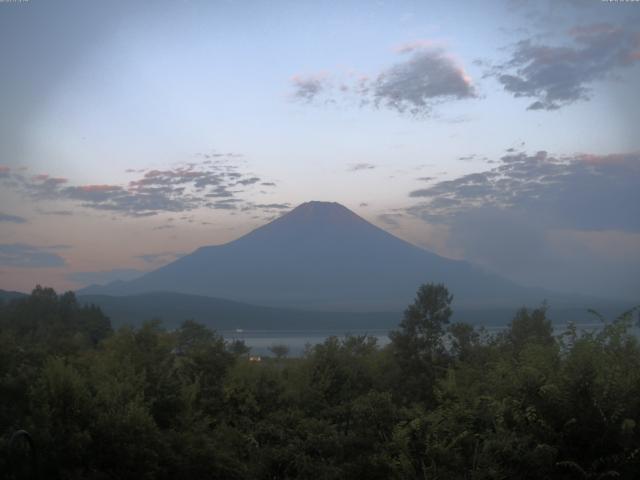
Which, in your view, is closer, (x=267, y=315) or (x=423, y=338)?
(x=423, y=338)

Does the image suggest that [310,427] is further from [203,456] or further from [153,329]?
[153,329]

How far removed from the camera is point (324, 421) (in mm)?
11125

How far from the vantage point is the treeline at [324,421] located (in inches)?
253

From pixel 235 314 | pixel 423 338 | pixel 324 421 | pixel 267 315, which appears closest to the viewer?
pixel 324 421

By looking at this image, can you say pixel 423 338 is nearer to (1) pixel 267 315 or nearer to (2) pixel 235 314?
(2) pixel 235 314

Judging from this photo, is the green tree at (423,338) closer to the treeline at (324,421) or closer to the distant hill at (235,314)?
the treeline at (324,421)

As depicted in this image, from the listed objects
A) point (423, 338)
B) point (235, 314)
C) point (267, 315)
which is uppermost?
point (423, 338)

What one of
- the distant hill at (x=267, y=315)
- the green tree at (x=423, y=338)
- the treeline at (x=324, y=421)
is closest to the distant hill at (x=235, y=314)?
the distant hill at (x=267, y=315)

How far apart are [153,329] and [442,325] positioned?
16.5 m

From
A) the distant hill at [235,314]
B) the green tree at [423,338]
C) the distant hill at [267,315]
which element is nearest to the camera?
the green tree at [423,338]

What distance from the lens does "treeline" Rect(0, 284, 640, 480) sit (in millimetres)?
6414

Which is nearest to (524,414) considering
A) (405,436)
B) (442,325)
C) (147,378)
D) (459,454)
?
(459,454)

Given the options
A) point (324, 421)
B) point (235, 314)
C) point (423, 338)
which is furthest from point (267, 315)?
point (324, 421)

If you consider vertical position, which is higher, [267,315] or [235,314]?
[235,314]
